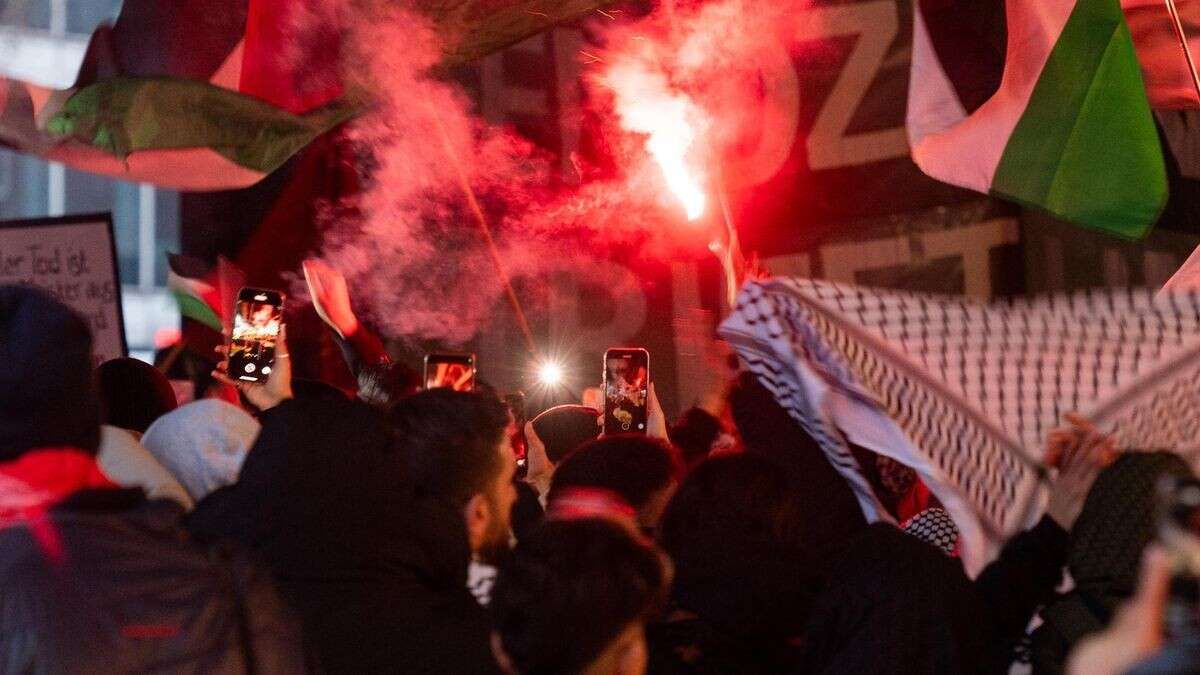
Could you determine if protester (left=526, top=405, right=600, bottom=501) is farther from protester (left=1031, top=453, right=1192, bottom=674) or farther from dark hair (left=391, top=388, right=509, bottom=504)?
protester (left=1031, top=453, right=1192, bottom=674)

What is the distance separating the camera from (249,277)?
350 inches

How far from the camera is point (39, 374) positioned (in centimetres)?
227

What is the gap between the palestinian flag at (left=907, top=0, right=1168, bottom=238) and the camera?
17.2 ft

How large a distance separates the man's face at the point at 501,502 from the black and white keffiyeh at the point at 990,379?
67 centimetres

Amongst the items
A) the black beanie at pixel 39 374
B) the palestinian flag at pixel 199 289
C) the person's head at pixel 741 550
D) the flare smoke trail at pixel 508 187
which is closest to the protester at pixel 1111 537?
the person's head at pixel 741 550

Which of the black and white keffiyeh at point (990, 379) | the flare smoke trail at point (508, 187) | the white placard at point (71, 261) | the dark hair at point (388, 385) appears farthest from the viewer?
the flare smoke trail at point (508, 187)

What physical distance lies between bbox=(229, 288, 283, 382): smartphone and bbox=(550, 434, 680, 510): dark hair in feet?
4.11

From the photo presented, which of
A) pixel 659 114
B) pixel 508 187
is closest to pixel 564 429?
pixel 659 114

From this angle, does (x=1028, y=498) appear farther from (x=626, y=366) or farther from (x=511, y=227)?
(x=511, y=227)

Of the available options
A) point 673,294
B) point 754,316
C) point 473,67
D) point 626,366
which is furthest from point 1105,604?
point 473,67

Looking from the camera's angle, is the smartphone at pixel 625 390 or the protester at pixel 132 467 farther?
the smartphone at pixel 625 390

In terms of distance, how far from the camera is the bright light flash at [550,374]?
9148mm

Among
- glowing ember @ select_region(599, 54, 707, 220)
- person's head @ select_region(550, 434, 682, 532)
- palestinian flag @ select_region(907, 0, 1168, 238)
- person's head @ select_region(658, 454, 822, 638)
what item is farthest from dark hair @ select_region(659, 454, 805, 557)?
glowing ember @ select_region(599, 54, 707, 220)

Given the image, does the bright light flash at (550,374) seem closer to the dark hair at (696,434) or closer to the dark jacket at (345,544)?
the dark hair at (696,434)
